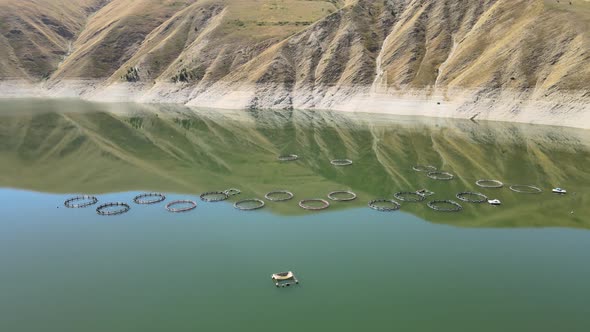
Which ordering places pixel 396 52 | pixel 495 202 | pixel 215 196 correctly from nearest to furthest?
pixel 495 202
pixel 215 196
pixel 396 52

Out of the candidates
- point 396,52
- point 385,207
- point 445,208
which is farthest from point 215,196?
point 396,52

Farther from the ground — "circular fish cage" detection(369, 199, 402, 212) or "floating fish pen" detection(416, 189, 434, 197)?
"floating fish pen" detection(416, 189, 434, 197)

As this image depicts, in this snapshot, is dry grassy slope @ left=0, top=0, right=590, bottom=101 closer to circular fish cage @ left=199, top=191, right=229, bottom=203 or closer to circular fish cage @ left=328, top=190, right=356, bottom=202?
circular fish cage @ left=328, top=190, right=356, bottom=202

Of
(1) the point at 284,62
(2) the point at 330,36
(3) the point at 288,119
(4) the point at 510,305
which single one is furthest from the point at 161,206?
(2) the point at 330,36

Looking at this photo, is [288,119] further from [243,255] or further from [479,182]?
[243,255]

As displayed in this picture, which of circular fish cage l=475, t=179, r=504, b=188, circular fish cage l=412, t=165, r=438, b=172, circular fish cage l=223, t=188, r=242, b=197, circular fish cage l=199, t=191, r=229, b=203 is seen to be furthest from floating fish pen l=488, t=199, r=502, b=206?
circular fish cage l=199, t=191, r=229, b=203

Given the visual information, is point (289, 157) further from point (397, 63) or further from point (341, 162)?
point (397, 63)
